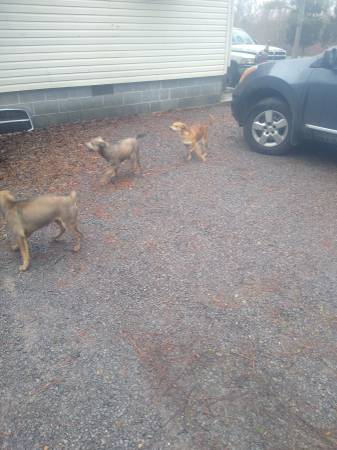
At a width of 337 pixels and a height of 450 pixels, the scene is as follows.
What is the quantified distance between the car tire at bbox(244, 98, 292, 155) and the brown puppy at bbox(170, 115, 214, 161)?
0.92 m

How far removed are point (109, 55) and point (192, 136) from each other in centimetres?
387

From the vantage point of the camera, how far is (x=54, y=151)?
719 centimetres

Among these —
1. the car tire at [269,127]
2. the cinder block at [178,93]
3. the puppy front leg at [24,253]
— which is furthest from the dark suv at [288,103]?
the puppy front leg at [24,253]

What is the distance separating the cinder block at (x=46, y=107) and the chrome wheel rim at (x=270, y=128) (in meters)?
4.51

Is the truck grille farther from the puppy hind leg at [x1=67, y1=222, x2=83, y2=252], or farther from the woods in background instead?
the puppy hind leg at [x1=67, y1=222, x2=83, y2=252]

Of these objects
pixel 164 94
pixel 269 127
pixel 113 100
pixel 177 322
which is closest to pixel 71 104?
pixel 113 100

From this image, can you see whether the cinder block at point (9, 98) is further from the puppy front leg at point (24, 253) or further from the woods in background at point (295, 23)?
the woods in background at point (295, 23)

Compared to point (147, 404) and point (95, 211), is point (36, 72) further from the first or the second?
point (147, 404)

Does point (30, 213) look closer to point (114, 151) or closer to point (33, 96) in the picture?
point (114, 151)

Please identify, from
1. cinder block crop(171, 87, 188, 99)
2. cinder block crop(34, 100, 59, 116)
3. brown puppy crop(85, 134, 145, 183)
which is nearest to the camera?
brown puppy crop(85, 134, 145, 183)

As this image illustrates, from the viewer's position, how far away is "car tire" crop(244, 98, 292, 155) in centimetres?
648

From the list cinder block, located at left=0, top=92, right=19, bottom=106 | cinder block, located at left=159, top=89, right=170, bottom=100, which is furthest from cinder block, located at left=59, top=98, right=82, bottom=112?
cinder block, located at left=159, top=89, right=170, bottom=100

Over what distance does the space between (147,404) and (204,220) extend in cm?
273

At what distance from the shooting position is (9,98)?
773cm
